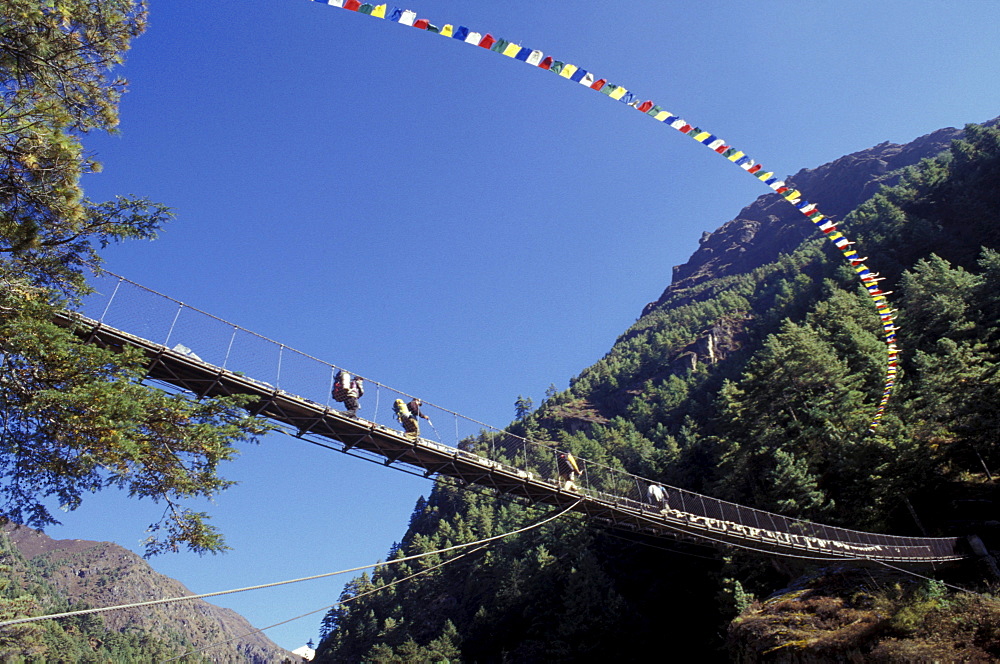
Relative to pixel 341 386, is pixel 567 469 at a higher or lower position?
lower

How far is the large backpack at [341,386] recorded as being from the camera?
10867 mm

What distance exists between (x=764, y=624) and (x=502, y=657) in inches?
1174

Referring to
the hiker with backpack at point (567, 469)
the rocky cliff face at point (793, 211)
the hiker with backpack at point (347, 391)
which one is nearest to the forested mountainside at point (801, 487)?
the hiker with backpack at point (567, 469)

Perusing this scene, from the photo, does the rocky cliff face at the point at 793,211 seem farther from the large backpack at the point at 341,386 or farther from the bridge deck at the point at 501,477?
the large backpack at the point at 341,386

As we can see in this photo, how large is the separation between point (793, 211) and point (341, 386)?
161 metres

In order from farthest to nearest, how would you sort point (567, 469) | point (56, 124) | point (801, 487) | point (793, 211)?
point (793, 211) → point (801, 487) → point (567, 469) → point (56, 124)

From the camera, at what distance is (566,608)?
36.8 meters

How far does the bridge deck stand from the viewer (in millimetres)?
9812

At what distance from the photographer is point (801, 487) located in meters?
21.0

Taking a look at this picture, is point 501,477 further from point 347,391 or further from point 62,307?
point 62,307

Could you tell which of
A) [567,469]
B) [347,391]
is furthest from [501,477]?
[347,391]

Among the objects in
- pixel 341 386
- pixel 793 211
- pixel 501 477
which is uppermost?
pixel 793 211

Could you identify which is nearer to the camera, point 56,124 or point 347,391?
point 56,124

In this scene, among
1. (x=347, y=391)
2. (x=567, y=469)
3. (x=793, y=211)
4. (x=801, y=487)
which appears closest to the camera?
(x=347, y=391)
